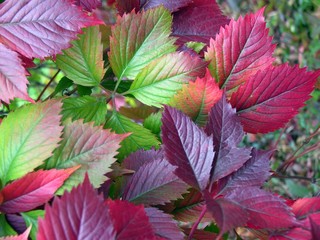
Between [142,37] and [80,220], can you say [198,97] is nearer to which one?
[142,37]

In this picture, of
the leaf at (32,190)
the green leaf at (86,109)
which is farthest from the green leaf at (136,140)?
the leaf at (32,190)

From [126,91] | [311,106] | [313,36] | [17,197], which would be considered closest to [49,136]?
[17,197]

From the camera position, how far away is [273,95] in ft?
1.88

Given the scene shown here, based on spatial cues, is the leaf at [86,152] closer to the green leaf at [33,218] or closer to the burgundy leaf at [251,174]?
the green leaf at [33,218]

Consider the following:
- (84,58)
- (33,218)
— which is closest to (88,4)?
(84,58)

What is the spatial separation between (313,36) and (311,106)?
47 centimetres

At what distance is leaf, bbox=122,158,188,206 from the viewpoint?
53 cm

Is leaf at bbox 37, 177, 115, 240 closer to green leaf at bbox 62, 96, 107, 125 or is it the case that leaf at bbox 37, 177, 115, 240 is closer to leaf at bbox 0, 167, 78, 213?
leaf at bbox 0, 167, 78, 213

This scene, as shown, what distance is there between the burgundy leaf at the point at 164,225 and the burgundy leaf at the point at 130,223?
0.06 m

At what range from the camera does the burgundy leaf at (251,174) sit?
1.66 ft

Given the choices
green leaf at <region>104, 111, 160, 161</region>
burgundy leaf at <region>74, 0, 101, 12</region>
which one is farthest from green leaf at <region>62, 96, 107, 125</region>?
burgundy leaf at <region>74, 0, 101, 12</region>

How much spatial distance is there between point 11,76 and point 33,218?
18 centimetres

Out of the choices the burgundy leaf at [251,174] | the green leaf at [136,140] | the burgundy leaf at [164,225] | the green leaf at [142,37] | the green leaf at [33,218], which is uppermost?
the green leaf at [142,37]

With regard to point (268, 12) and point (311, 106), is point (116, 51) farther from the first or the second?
point (268, 12)
